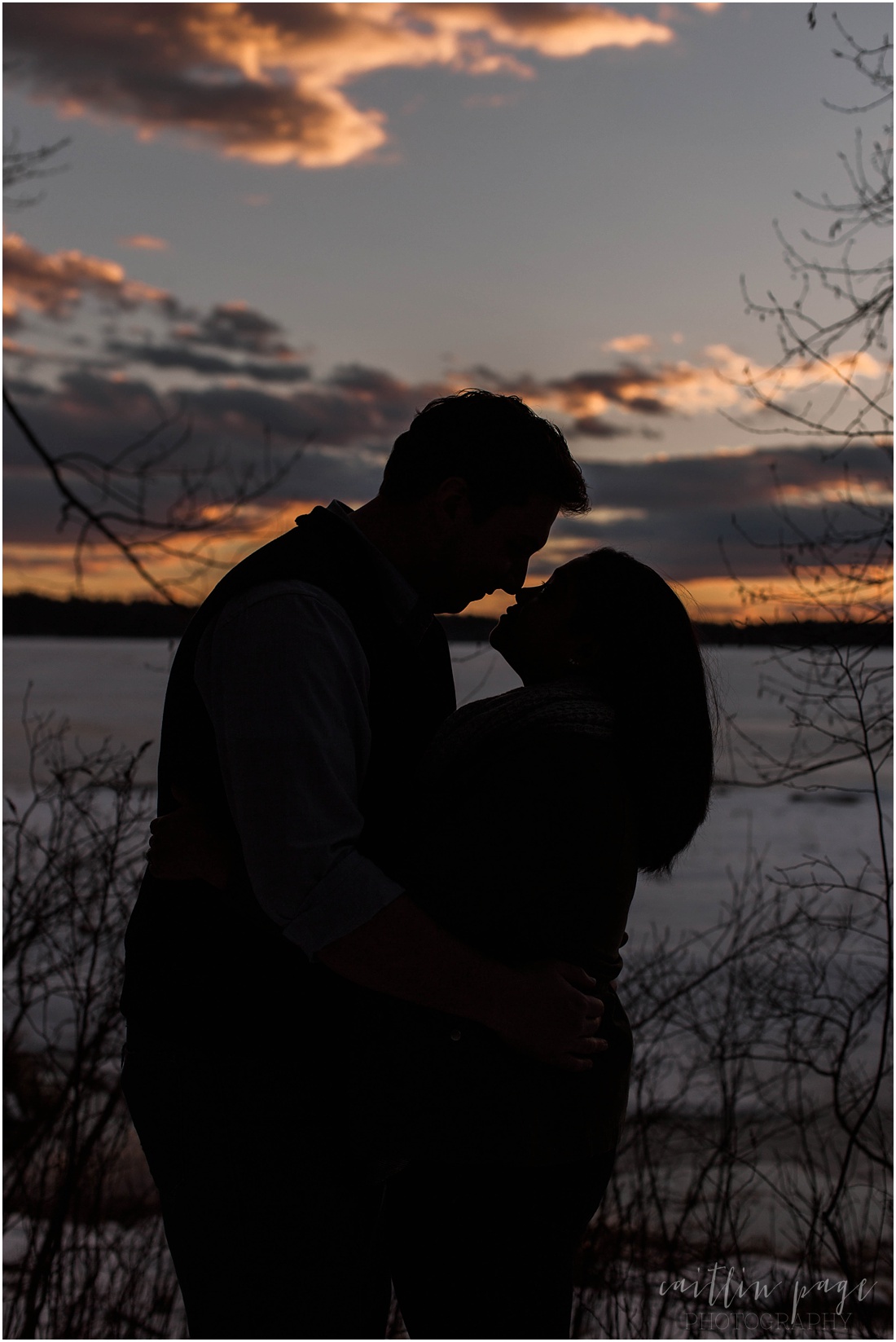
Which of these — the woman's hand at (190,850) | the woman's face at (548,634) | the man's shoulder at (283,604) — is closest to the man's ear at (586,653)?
the woman's face at (548,634)

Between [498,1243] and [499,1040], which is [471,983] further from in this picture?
[498,1243]

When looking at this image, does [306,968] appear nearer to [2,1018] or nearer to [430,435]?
[430,435]

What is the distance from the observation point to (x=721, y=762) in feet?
14.0

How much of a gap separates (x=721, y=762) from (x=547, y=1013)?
310 cm

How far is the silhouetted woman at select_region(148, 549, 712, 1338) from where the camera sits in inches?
54.0

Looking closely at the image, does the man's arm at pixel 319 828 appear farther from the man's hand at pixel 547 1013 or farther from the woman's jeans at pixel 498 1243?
the woman's jeans at pixel 498 1243

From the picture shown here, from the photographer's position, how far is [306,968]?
1.43m

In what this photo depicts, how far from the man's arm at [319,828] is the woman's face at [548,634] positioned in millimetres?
430

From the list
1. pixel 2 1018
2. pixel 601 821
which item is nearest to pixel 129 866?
pixel 2 1018

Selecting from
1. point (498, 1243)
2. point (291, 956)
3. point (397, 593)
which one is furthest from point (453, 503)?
point (498, 1243)

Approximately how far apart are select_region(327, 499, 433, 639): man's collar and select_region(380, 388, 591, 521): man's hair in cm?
17

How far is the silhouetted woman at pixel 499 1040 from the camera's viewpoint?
4.50ft

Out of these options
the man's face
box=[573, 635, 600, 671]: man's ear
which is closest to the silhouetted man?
the man's face

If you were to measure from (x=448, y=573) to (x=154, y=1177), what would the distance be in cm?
101
